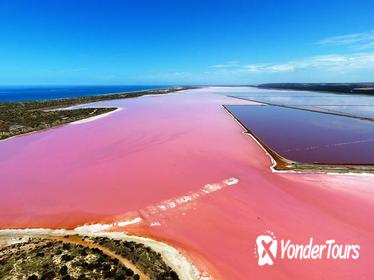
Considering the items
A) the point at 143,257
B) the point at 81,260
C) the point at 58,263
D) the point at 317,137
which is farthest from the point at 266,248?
the point at 317,137

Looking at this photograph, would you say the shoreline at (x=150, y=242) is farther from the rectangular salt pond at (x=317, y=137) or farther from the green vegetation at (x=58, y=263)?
the rectangular salt pond at (x=317, y=137)

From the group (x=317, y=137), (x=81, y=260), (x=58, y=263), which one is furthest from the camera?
(x=317, y=137)

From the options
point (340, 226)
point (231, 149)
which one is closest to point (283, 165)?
point (231, 149)

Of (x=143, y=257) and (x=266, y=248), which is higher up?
(x=143, y=257)

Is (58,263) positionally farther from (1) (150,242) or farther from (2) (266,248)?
(2) (266,248)

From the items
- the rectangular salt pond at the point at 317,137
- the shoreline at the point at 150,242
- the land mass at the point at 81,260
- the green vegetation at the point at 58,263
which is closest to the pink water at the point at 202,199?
the shoreline at the point at 150,242

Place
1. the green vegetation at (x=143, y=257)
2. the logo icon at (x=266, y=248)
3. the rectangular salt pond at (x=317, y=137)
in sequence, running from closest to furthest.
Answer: the green vegetation at (x=143, y=257) < the logo icon at (x=266, y=248) < the rectangular salt pond at (x=317, y=137)

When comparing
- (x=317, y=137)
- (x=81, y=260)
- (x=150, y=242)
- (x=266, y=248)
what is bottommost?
(x=317, y=137)
